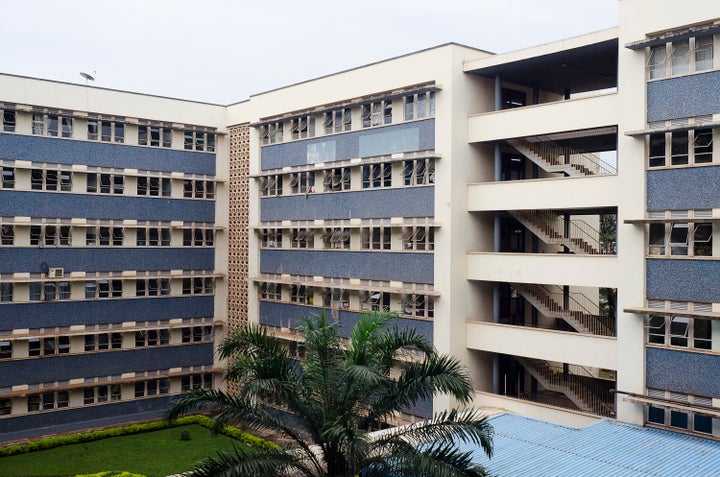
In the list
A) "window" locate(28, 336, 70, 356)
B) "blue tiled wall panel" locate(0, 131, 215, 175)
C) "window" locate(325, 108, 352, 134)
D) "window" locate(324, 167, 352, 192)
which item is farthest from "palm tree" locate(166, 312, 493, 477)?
"blue tiled wall panel" locate(0, 131, 215, 175)

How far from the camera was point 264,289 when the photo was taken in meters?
30.5

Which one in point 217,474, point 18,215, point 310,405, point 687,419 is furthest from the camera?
point 18,215

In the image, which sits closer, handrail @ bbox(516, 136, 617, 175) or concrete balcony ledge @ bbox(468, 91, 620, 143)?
concrete balcony ledge @ bbox(468, 91, 620, 143)

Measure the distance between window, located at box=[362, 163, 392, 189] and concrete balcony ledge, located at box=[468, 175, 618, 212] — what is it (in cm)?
324

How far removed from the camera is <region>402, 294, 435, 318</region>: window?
23.5m

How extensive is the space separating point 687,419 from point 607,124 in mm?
8184

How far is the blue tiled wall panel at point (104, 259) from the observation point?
26.8 meters

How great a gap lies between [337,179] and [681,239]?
13.2m

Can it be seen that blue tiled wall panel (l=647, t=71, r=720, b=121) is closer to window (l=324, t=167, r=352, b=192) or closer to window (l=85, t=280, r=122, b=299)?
window (l=324, t=167, r=352, b=192)

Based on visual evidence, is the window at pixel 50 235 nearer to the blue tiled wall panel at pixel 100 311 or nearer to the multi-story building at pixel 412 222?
the multi-story building at pixel 412 222

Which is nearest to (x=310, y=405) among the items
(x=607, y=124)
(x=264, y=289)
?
(x=607, y=124)

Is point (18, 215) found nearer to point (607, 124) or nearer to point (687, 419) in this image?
point (607, 124)

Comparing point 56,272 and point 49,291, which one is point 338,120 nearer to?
point 56,272

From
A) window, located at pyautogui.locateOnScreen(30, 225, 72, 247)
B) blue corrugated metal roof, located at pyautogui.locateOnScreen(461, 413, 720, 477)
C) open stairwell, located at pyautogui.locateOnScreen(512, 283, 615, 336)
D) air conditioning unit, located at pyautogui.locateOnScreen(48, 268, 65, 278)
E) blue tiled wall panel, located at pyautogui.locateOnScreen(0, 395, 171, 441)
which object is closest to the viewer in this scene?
blue corrugated metal roof, located at pyautogui.locateOnScreen(461, 413, 720, 477)
